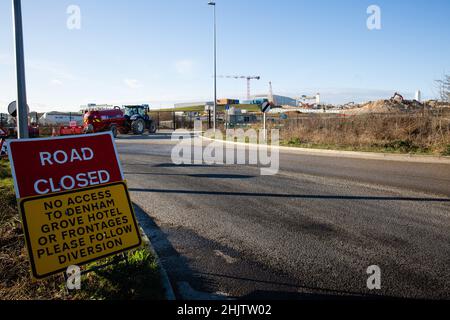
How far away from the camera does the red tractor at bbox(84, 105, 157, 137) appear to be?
25.5m

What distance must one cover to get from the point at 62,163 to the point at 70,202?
0.44 meters

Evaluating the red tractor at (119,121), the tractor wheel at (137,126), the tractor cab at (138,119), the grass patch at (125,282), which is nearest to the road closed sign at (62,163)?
the grass patch at (125,282)

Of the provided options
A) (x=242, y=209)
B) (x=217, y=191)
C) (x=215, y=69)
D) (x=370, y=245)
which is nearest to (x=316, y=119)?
(x=215, y=69)

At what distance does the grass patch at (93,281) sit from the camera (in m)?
3.50

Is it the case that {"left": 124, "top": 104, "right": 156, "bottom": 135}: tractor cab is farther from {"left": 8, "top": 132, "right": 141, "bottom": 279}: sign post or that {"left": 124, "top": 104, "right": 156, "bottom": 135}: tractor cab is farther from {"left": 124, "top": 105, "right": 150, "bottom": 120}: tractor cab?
{"left": 8, "top": 132, "right": 141, "bottom": 279}: sign post

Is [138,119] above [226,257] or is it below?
above

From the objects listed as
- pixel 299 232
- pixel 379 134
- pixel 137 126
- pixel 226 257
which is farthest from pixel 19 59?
pixel 137 126

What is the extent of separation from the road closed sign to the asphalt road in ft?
4.75

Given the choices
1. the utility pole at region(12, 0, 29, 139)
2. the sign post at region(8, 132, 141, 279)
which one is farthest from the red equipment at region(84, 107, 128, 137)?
the sign post at region(8, 132, 141, 279)

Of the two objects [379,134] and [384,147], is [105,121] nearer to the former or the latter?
[379,134]

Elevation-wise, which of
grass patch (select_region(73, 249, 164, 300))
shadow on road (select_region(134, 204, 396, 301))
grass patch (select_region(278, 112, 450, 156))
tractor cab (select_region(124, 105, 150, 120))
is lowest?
shadow on road (select_region(134, 204, 396, 301))

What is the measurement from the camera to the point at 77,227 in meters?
3.61

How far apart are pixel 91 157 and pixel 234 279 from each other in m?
2.08
